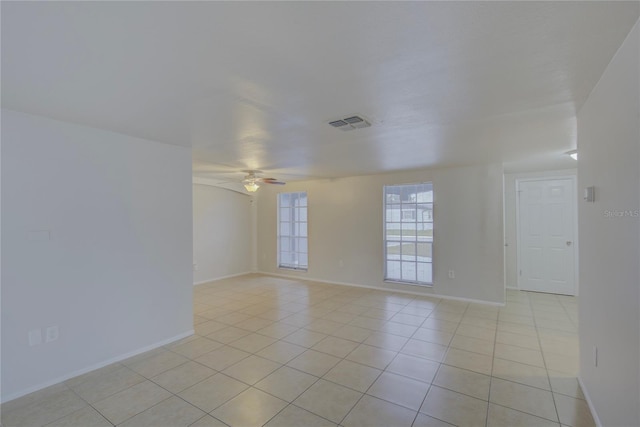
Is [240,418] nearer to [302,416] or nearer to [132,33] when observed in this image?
[302,416]

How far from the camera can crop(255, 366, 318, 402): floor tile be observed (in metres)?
2.41

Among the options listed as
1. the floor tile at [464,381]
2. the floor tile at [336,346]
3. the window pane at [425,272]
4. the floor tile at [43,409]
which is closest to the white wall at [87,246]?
the floor tile at [43,409]

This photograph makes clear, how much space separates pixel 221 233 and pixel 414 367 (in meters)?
5.49

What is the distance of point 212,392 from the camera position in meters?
2.43

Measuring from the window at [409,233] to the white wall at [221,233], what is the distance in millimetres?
3719

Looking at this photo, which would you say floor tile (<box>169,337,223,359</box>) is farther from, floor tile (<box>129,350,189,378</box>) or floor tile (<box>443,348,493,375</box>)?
floor tile (<box>443,348,493,375</box>)

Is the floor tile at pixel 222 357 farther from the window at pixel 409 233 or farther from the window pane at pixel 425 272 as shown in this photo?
the window pane at pixel 425 272

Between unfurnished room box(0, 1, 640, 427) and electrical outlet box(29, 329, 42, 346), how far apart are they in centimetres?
1

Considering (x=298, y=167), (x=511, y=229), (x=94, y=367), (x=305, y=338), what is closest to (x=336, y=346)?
(x=305, y=338)

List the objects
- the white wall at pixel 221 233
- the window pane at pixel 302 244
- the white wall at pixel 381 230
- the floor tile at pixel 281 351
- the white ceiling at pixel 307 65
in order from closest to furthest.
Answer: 1. the white ceiling at pixel 307 65
2. the floor tile at pixel 281 351
3. the white wall at pixel 381 230
4. the white wall at pixel 221 233
5. the window pane at pixel 302 244

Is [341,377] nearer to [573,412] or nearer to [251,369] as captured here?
[251,369]

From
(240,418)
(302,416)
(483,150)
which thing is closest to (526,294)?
(483,150)

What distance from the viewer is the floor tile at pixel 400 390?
230 cm

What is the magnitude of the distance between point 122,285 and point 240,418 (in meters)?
1.84
